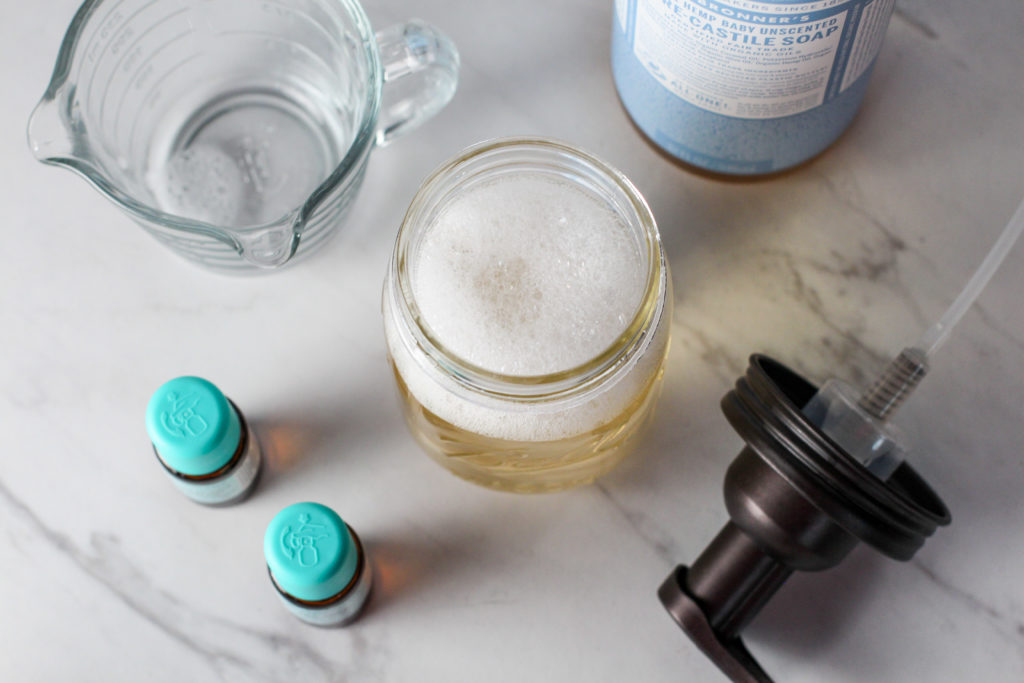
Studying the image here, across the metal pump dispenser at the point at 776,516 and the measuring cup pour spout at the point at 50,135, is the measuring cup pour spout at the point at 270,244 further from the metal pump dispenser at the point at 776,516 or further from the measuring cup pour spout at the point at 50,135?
the metal pump dispenser at the point at 776,516

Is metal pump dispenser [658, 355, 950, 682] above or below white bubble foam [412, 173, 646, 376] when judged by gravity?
below

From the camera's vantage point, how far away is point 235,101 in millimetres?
719

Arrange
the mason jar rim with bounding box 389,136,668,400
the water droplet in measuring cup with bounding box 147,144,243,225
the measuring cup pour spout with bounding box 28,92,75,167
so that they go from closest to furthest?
the mason jar rim with bounding box 389,136,668,400 < the measuring cup pour spout with bounding box 28,92,75,167 < the water droplet in measuring cup with bounding box 147,144,243,225

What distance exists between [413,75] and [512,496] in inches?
11.0

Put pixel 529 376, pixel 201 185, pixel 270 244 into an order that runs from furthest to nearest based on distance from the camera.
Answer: pixel 201 185 → pixel 270 244 → pixel 529 376

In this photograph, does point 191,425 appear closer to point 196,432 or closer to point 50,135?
point 196,432

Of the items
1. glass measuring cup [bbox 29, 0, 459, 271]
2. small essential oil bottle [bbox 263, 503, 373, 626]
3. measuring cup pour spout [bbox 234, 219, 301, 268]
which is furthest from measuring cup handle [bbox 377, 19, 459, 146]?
small essential oil bottle [bbox 263, 503, 373, 626]

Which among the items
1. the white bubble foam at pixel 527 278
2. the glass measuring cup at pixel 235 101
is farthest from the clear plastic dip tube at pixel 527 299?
the glass measuring cup at pixel 235 101

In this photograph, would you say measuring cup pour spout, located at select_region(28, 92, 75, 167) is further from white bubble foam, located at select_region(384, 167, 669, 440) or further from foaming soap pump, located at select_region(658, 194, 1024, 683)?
foaming soap pump, located at select_region(658, 194, 1024, 683)

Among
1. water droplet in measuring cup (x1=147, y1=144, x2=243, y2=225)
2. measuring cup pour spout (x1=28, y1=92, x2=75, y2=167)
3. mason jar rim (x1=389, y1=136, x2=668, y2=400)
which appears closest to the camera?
mason jar rim (x1=389, y1=136, x2=668, y2=400)

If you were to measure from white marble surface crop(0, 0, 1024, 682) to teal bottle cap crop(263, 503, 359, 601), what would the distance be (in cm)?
9

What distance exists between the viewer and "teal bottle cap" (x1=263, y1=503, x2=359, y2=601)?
0.54 meters

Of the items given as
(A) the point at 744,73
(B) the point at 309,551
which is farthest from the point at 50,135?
(A) the point at 744,73

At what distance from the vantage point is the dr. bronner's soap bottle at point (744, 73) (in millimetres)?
515
